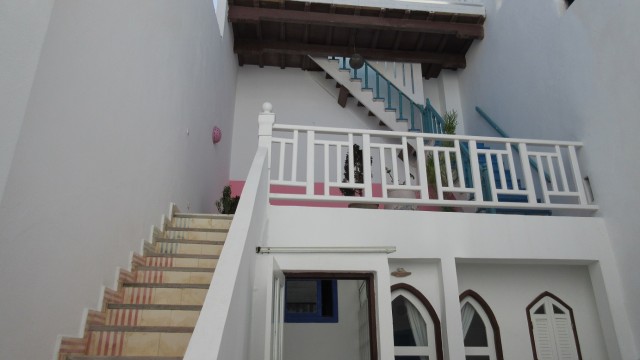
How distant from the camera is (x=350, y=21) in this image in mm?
7109

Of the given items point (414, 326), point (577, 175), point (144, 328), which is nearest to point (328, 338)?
point (414, 326)

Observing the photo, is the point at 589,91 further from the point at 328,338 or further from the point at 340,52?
the point at 340,52

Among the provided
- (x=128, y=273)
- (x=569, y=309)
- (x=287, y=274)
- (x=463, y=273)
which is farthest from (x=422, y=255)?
(x=128, y=273)

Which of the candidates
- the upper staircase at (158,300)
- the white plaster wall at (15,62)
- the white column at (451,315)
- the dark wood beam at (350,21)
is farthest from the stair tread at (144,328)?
the dark wood beam at (350,21)

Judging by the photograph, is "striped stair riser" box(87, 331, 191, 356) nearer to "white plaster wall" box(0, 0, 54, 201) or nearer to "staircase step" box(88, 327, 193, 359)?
"staircase step" box(88, 327, 193, 359)

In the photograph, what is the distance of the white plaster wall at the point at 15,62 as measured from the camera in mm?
1626

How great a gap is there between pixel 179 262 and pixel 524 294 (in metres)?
3.03

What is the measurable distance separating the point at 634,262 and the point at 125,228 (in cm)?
400

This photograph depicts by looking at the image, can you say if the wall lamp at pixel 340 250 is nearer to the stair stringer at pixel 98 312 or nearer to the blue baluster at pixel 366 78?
the stair stringer at pixel 98 312

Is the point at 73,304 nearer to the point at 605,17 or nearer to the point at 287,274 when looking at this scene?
the point at 287,274

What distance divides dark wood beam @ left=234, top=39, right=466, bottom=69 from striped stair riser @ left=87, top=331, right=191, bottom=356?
5742 mm

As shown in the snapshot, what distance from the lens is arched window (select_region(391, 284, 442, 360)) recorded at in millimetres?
3789

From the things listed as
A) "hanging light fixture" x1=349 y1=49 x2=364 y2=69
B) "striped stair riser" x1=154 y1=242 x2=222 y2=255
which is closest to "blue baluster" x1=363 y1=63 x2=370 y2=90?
"hanging light fixture" x1=349 y1=49 x2=364 y2=69

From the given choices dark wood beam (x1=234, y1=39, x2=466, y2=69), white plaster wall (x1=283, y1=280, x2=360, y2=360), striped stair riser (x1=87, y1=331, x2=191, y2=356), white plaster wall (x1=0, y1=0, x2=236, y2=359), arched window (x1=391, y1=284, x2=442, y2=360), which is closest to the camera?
white plaster wall (x1=0, y1=0, x2=236, y2=359)
